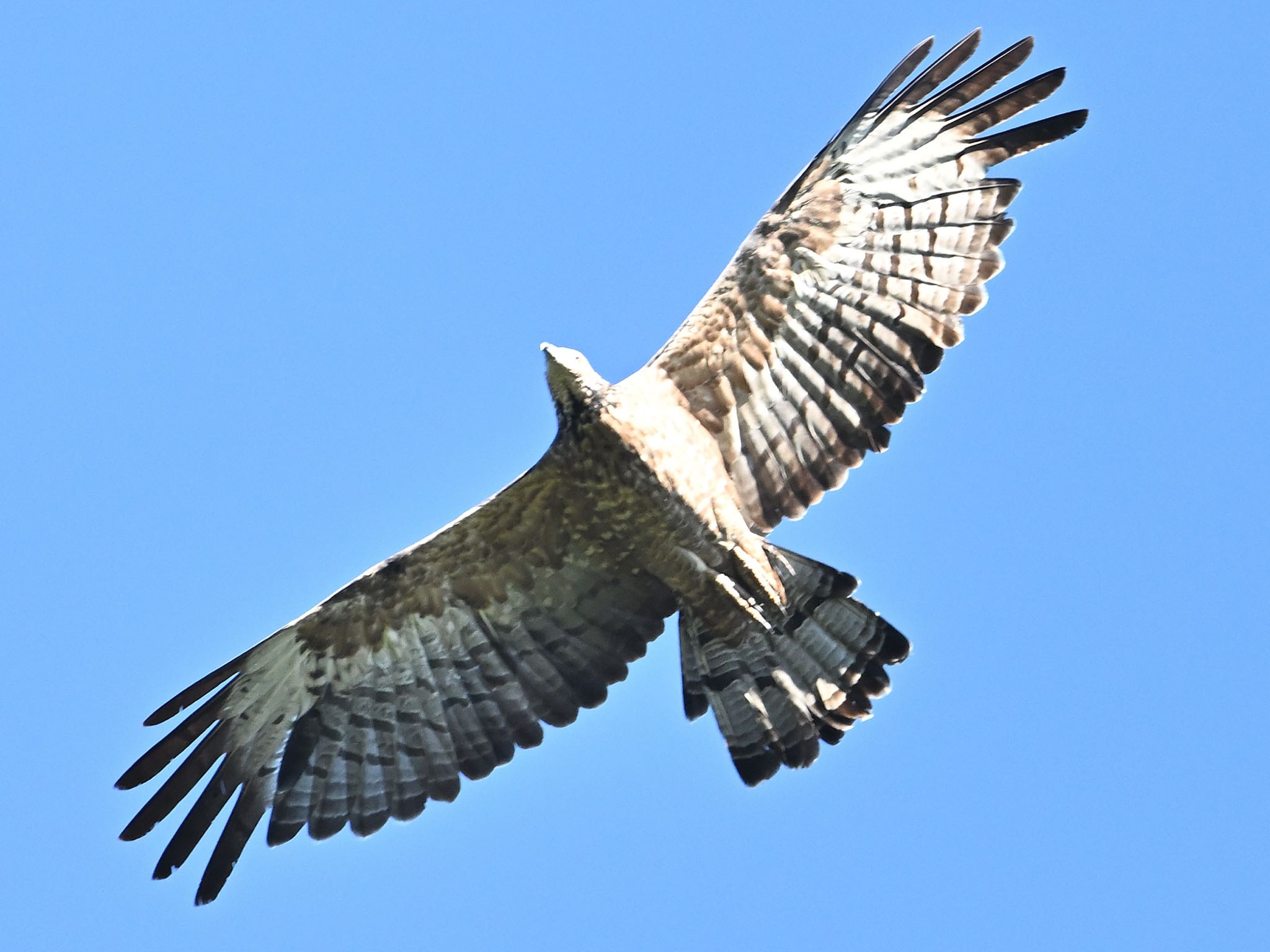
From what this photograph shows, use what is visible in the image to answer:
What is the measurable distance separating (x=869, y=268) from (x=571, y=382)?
1.81 meters

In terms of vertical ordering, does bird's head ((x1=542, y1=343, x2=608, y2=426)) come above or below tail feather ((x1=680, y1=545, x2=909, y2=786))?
above

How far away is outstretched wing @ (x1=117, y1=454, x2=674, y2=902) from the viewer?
1070 centimetres

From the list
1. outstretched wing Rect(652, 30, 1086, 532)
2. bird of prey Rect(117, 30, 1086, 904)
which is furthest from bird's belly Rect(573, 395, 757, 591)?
outstretched wing Rect(652, 30, 1086, 532)

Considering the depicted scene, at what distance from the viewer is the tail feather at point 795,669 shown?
34.7ft

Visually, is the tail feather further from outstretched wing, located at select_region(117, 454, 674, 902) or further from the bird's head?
the bird's head

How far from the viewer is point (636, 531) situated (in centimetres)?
1041

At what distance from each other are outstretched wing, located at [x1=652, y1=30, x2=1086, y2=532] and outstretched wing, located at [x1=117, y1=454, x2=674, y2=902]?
120 cm

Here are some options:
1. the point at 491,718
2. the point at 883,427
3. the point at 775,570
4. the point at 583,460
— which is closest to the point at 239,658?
the point at 491,718

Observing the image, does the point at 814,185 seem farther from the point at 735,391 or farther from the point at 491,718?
the point at 491,718

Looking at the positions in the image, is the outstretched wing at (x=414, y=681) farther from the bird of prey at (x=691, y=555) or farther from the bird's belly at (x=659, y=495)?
the bird's belly at (x=659, y=495)

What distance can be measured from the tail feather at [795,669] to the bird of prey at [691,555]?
11mm

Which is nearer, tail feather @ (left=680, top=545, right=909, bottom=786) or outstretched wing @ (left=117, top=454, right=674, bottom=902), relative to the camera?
tail feather @ (left=680, top=545, right=909, bottom=786)

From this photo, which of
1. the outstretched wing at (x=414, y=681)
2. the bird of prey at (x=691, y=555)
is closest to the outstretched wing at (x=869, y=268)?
the bird of prey at (x=691, y=555)

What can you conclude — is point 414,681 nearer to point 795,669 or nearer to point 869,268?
point 795,669
